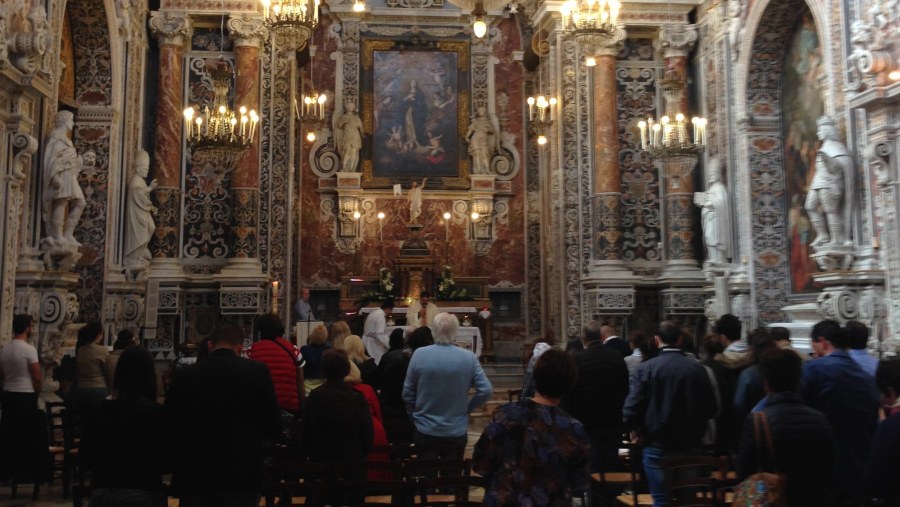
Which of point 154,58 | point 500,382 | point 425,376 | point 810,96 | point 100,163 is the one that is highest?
point 154,58

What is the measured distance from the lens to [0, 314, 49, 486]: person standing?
25.5ft

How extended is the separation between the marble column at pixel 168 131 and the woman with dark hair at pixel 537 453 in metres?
12.0

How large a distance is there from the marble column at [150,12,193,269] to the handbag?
1244 cm

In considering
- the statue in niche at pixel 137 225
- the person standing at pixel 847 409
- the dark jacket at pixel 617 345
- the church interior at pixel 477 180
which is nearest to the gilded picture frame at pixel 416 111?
the church interior at pixel 477 180

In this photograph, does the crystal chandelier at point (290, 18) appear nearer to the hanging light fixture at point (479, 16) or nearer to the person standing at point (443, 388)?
the hanging light fixture at point (479, 16)

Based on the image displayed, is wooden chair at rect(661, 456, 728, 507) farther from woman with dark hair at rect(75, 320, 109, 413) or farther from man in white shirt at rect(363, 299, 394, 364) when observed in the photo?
man in white shirt at rect(363, 299, 394, 364)

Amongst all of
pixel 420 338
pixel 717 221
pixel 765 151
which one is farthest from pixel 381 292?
pixel 420 338

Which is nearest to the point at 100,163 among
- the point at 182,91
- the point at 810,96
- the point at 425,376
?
the point at 182,91

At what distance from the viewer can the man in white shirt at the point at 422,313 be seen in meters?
14.2

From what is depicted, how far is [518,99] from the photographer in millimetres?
21391

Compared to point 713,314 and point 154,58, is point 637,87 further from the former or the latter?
point 154,58

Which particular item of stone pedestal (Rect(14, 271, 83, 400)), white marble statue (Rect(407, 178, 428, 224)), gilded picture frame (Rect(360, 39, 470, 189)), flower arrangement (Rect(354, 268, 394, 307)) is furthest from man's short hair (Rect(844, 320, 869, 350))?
gilded picture frame (Rect(360, 39, 470, 189))

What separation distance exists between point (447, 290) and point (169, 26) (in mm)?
7902

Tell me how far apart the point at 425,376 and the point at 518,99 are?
16.2m
